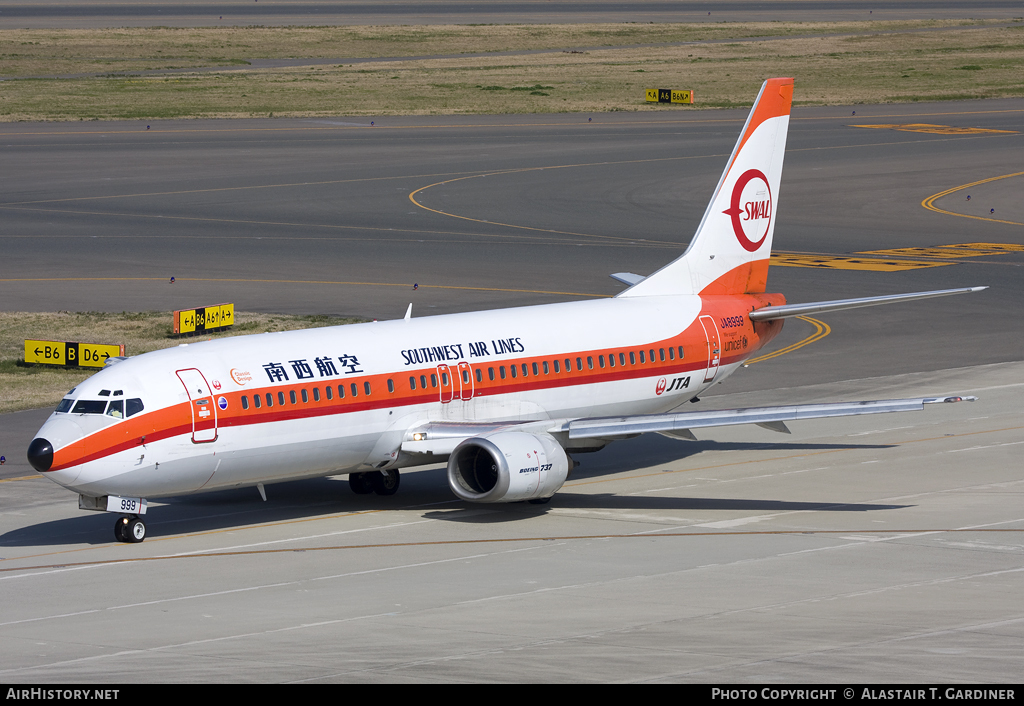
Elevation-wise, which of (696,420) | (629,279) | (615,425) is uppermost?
(629,279)

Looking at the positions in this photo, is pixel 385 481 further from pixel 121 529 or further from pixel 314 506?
pixel 121 529

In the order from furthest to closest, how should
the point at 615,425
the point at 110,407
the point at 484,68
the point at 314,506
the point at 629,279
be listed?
the point at 484,68 < the point at 629,279 < the point at 314,506 < the point at 615,425 < the point at 110,407

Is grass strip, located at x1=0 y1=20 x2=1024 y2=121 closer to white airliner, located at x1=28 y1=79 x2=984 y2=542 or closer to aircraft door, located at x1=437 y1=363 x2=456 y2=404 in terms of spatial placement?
white airliner, located at x1=28 y1=79 x2=984 y2=542

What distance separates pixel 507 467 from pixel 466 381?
341 cm

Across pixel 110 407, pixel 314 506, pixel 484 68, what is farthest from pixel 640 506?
pixel 484 68

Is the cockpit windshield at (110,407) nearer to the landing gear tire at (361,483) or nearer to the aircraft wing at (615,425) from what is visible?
the aircraft wing at (615,425)

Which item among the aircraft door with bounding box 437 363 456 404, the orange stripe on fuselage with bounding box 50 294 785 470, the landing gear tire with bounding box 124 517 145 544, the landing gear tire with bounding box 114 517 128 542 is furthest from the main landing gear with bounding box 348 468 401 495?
the landing gear tire with bounding box 114 517 128 542

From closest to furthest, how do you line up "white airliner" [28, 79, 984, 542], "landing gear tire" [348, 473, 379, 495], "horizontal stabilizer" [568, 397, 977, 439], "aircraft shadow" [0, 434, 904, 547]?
1. "white airliner" [28, 79, 984, 542]
2. "horizontal stabilizer" [568, 397, 977, 439]
3. "aircraft shadow" [0, 434, 904, 547]
4. "landing gear tire" [348, 473, 379, 495]

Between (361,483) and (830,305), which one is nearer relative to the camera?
(361,483)

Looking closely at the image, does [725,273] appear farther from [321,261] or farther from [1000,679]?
[321,261]

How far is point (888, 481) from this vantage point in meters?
38.1

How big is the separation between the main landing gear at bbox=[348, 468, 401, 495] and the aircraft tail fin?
8384 millimetres

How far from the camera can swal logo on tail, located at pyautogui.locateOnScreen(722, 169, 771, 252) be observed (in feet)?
139

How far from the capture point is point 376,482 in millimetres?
37500
